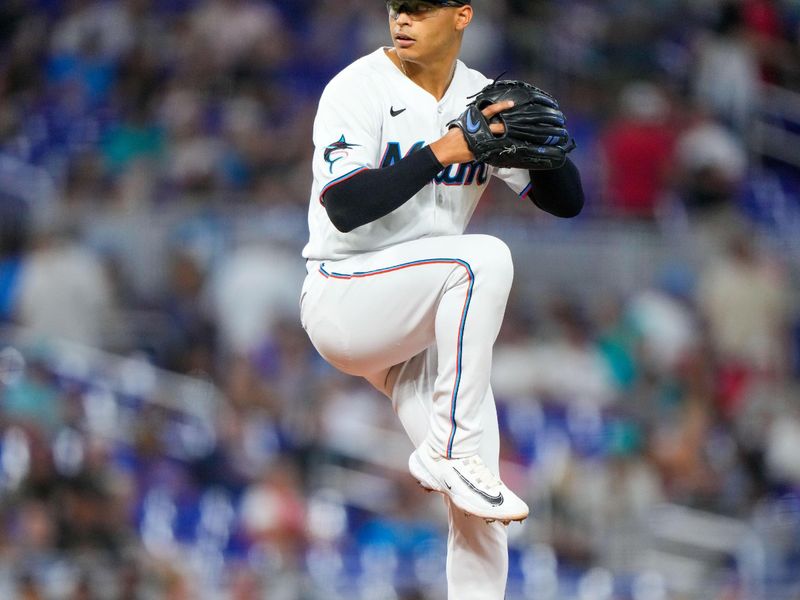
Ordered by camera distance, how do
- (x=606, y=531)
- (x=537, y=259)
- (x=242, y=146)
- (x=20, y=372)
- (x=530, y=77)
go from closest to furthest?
(x=606, y=531) < (x=20, y=372) < (x=537, y=259) < (x=242, y=146) < (x=530, y=77)

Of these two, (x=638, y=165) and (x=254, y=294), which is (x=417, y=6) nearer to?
(x=254, y=294)

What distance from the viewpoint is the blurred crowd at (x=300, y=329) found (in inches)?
258

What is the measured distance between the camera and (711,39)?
9266mm

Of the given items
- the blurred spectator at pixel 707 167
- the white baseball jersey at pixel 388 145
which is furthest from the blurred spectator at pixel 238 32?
the white baseball jersey at pixel 388 145

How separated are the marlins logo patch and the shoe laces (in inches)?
30.2

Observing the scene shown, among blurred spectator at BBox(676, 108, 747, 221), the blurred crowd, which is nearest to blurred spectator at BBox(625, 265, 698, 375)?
the blurred crowd

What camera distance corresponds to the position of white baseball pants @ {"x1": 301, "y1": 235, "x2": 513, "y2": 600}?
10.2 feet

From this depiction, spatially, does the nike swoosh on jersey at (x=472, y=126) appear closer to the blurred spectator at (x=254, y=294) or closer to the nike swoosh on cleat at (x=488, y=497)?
the nike swoosh on cleat at (x=488, y=497)

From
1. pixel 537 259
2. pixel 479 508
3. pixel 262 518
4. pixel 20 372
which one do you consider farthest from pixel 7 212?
pixel 479 508

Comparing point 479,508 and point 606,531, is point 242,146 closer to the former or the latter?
point 606,531

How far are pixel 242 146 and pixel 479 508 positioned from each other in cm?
577

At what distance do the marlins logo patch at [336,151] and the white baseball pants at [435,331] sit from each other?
0.28 m

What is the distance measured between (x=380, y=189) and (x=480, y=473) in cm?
→ 71

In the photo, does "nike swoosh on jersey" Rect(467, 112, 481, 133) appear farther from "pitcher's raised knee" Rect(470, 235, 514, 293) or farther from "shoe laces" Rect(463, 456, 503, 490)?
"shoe laces" Rect(463, 456, 503, 490)
